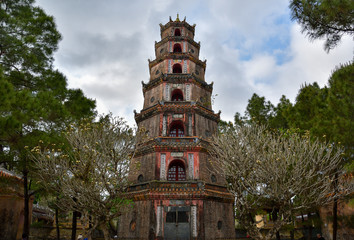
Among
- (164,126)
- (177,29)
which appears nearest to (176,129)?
(164,126)

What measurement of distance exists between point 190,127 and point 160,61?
7519mm

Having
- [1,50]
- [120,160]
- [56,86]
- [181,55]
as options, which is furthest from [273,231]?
[181,55]

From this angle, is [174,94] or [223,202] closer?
[223,202]

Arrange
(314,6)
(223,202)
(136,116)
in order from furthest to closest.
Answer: (136,116) < (223,202) < (314,6)

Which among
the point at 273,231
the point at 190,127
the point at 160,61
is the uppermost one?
the point at 160,61

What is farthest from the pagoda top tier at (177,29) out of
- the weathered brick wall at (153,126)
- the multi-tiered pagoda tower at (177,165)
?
the weathered brick wall at (153,126)

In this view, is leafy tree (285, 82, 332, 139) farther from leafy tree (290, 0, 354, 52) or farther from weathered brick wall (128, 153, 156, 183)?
weathered brick wall (128, 153, 156, 183)

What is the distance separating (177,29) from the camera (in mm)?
25594

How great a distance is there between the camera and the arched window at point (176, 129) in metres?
20.4

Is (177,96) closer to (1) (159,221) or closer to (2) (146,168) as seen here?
(2) (146,168)

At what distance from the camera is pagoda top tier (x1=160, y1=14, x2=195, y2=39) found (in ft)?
82.6

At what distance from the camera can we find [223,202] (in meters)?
17.7

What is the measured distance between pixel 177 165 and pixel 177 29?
1397cm

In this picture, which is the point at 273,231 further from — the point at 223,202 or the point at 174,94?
the point at 174,94
